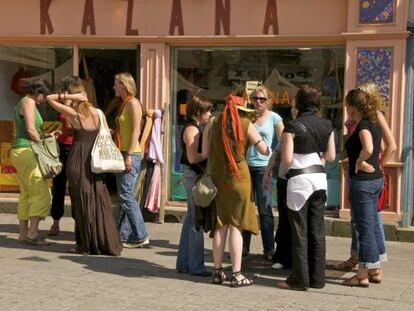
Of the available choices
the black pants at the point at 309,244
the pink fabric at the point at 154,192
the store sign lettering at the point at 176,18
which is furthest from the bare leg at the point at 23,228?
the black pants at the point at 309,244

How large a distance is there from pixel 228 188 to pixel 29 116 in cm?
276

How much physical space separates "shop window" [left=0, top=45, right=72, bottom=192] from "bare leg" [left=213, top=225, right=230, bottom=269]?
15.5 feet

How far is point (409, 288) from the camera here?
6.55 m

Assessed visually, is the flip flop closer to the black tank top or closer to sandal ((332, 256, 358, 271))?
the black tank top

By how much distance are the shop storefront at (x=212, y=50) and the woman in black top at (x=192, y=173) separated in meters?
2.80

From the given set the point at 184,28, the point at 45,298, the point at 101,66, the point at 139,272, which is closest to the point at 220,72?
the point at 184,28

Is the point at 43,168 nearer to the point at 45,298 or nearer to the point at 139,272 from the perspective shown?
the point at 139,272

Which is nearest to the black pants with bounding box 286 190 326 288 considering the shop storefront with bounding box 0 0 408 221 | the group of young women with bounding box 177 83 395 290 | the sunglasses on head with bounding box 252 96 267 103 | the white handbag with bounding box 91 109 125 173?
the group of young women with bounding box 177 83 395 290

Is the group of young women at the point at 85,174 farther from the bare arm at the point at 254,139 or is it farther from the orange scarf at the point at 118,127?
the bare arm at the point at 254,139

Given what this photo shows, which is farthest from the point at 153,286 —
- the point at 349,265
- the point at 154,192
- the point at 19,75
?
the point at 19,75

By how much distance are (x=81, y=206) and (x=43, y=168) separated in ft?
2.40

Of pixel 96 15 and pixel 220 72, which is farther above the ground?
pixel 96 15

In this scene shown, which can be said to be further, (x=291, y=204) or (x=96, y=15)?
(x=96, y=15)

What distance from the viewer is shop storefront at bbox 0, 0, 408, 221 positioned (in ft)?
29.0
